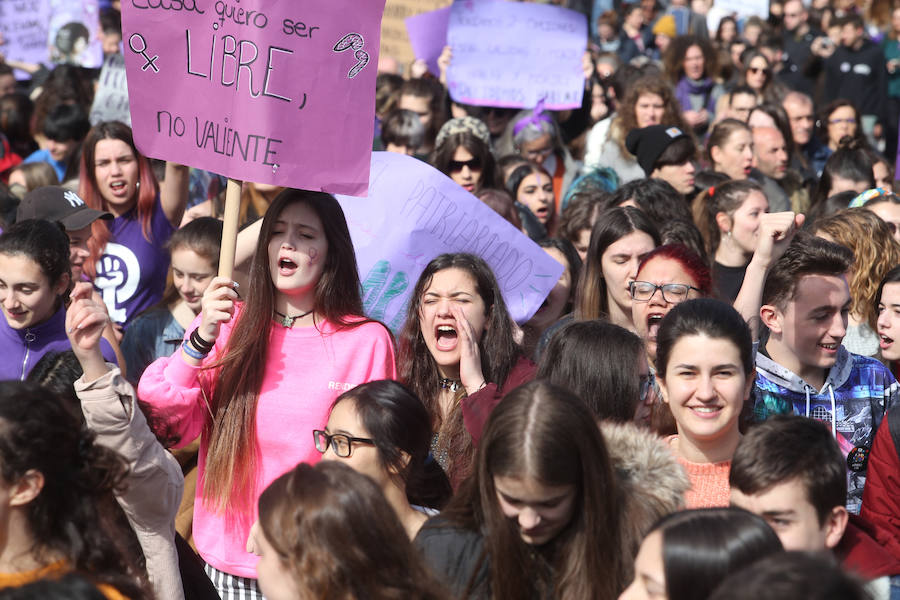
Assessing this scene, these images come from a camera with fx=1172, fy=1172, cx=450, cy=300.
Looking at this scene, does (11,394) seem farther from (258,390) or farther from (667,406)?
(667,406)

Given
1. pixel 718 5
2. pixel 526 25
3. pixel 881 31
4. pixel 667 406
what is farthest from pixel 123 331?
pixel 881 31

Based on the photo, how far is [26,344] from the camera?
4.51 m

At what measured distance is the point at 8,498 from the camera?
2.68m

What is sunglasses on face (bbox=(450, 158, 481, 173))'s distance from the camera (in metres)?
7.33

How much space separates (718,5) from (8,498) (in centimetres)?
1548

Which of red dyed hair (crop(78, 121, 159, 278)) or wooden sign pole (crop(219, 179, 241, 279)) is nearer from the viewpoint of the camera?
wooden sign pole (crop(219, 179, 241, 279))

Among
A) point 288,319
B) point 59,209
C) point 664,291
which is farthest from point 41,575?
point 59,209

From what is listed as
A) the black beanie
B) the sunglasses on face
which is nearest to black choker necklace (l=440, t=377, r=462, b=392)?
the sunglasses on face

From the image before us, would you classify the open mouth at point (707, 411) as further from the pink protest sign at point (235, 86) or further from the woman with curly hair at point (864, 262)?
the woman with curly hair at point (864, 262)

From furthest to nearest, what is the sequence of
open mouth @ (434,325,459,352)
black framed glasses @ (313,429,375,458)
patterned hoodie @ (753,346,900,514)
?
1. open mouth @ (434,325,459,352)
2. patterned hoodie @ (753,346,900,514)
3. black framed glasses @ (313,429,375,458)

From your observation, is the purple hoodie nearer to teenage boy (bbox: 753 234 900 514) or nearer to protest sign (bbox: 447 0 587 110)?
teenage boy (bbox: 753 234 900 514)

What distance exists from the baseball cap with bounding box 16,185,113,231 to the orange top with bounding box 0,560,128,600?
3.01 m

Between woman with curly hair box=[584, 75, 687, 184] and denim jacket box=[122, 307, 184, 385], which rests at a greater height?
woman with curly hair box=[584, 75, 687, 184]

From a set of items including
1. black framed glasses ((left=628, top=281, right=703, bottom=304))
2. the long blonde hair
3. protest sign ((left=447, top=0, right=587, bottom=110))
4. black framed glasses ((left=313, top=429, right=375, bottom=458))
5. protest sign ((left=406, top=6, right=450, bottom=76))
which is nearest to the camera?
black framed glasses ((left=313, top=429, right=375, bottom=458))
